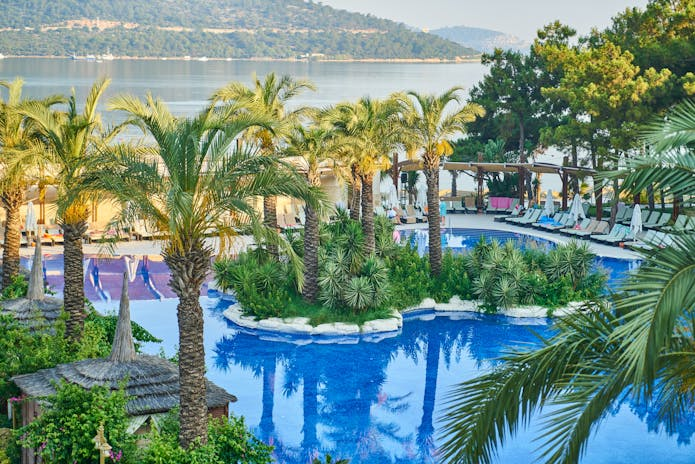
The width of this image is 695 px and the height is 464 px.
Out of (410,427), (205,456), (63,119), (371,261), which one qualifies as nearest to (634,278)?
(205,456)

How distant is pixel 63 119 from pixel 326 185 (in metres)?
23.1

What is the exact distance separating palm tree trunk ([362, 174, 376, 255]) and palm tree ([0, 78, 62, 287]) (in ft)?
24.6

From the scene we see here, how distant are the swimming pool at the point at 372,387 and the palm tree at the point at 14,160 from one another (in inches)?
129

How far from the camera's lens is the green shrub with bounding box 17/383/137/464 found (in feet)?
36.5

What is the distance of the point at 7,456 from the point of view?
12.7 metres

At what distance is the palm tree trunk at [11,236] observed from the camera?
1833 cm

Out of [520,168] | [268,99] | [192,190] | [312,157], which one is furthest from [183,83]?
[192,190]

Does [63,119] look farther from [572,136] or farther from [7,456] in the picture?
[572,136]

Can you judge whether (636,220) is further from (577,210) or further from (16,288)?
(16,288)

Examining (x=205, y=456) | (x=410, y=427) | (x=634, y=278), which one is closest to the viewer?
(x=634, y=278)

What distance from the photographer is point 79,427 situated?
11164 mm

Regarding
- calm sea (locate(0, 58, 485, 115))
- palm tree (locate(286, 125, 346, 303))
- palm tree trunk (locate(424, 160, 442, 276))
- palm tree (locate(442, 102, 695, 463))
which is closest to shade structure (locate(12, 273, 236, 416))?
palm tree (locate(442, 102, 695, 463))

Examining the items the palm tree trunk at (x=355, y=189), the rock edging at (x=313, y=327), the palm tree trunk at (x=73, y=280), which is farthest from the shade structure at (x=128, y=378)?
the palm tree trunk at (x=355, y=189)

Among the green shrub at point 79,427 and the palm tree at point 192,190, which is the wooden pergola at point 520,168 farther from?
the green shrub at point 79,427
